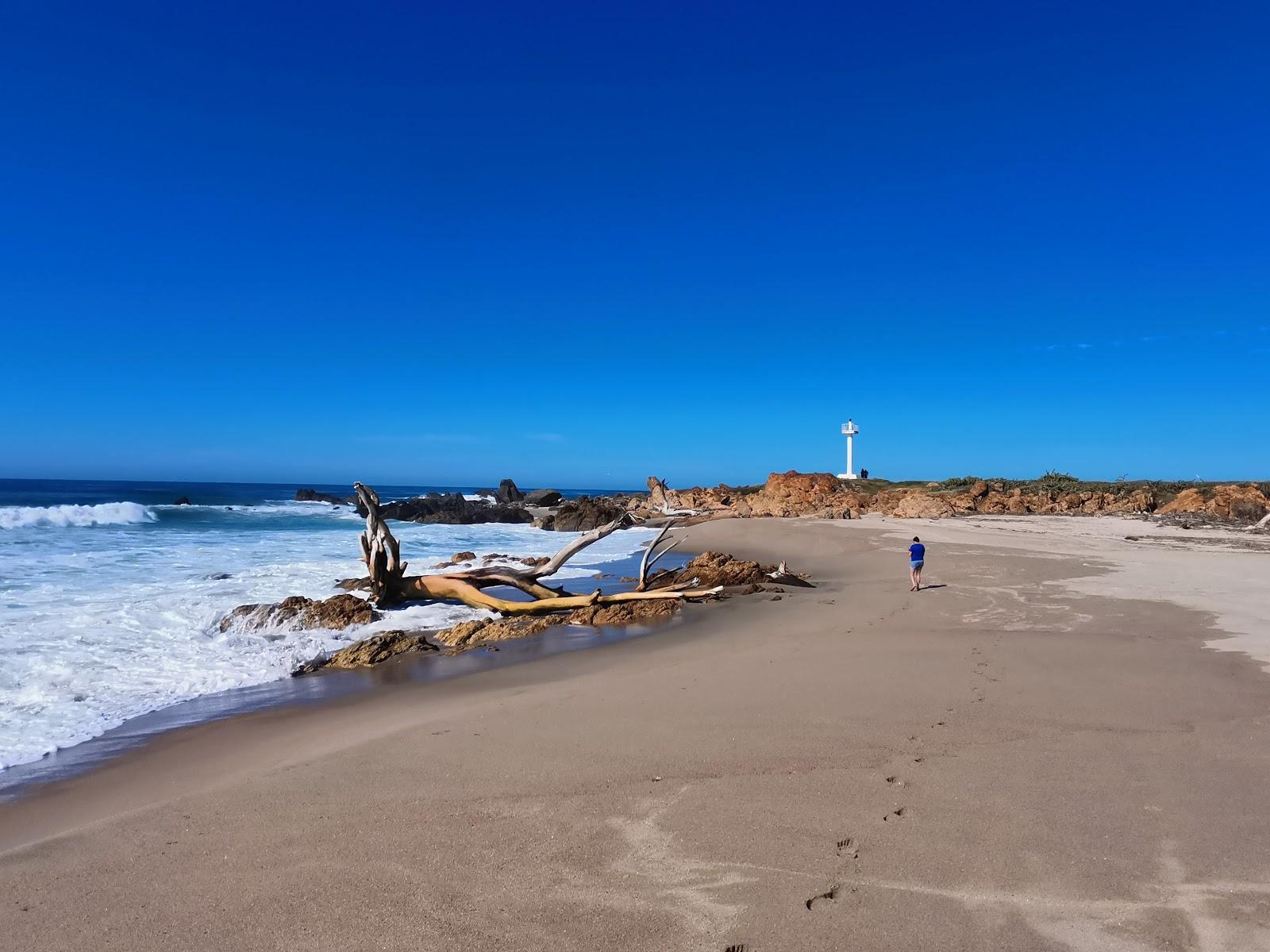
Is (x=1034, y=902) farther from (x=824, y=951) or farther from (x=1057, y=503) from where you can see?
(x=1057, y=503)

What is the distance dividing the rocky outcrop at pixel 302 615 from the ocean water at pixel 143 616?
0.18 m

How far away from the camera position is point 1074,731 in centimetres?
477

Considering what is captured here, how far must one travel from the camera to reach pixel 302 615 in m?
9.72

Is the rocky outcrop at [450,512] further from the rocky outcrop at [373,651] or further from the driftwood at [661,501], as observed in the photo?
the rocky outcrop at [373,651]

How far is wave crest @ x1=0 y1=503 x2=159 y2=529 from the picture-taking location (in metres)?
26.3

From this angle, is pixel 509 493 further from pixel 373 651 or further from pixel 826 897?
pixel 826 897

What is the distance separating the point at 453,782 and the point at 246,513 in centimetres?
4238

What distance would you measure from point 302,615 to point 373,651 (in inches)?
84.6

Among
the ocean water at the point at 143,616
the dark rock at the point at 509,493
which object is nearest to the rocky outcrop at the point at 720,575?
the ocean water at the point at 143,616

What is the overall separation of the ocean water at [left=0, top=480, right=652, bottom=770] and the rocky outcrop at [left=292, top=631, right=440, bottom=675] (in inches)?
10.9

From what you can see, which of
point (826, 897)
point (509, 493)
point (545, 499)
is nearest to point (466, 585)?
point (826, 897)

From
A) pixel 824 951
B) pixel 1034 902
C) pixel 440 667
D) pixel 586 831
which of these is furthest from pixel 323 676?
pixel 1034 902

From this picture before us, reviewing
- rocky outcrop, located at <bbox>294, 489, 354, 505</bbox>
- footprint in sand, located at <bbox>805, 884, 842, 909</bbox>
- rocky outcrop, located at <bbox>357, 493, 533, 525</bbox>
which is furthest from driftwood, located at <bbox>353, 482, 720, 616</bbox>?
rocky outcrop, located at <bbox>294, 489, 354, 505</bbox>

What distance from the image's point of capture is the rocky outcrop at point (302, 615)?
30.8 ft
